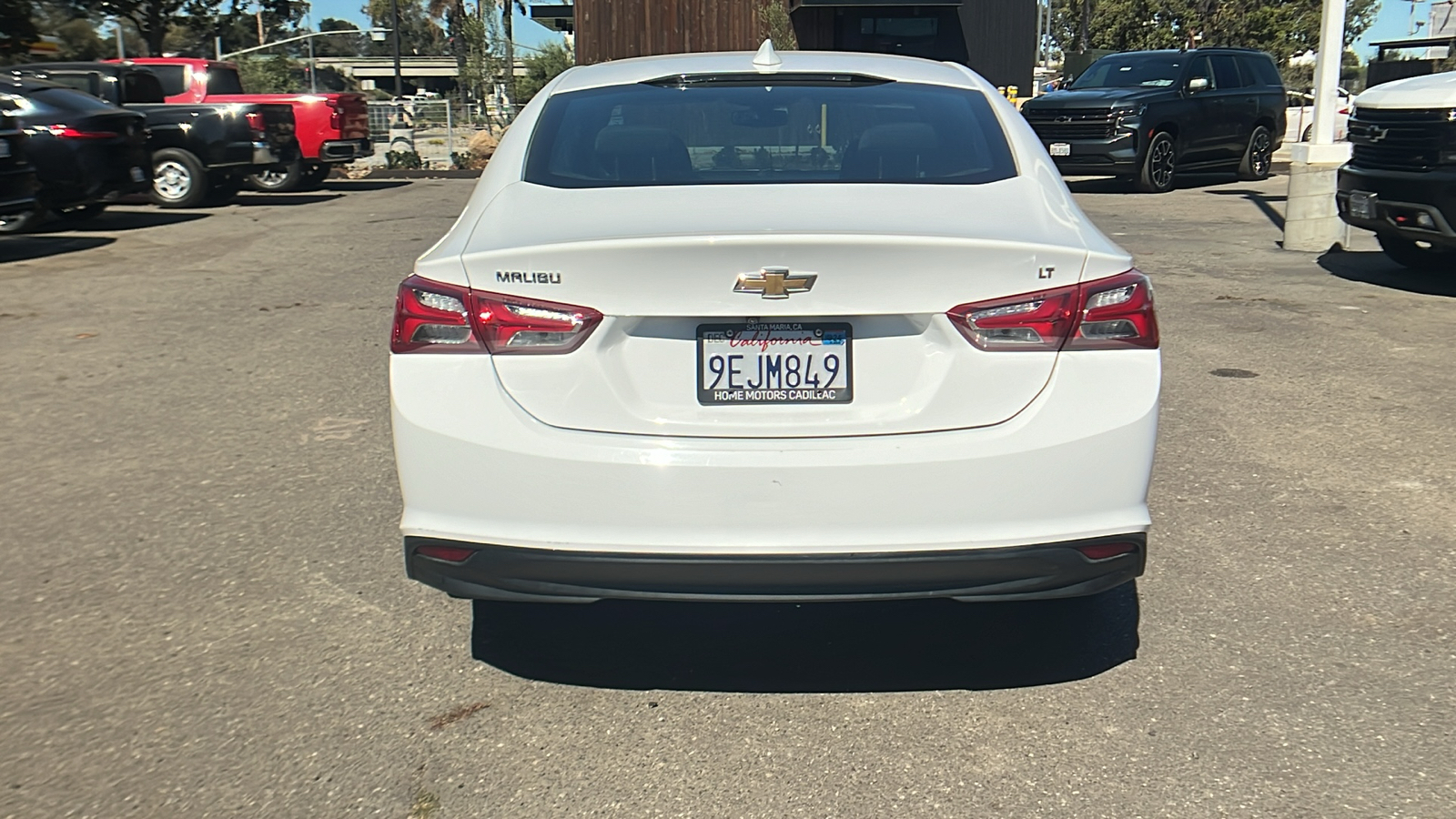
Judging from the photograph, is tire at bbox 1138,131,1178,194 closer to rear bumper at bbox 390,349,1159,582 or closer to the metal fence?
the metal fence

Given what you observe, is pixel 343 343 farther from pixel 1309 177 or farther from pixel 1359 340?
pixel 1309 177

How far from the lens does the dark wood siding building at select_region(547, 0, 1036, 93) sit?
2883 cm

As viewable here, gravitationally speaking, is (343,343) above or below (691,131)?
below

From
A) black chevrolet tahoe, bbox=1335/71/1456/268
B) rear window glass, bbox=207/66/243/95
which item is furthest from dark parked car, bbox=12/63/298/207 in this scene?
black chevrolet tahoe, bbox=1335/71/1456/268

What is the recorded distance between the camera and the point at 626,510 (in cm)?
299

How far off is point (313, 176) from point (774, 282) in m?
19.5

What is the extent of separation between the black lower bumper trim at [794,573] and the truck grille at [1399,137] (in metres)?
7.02

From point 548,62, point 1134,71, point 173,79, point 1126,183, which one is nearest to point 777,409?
point 1134,71

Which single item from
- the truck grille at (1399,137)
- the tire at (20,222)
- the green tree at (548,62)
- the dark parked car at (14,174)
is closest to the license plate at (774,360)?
the truck grille at (1399,137)

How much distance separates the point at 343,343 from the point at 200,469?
2.73m

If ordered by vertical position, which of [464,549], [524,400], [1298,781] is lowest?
[1298,781]

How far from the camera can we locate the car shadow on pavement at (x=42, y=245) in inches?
507

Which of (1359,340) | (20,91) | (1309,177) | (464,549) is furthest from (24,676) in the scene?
(20,91)

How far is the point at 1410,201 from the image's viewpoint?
887cm
